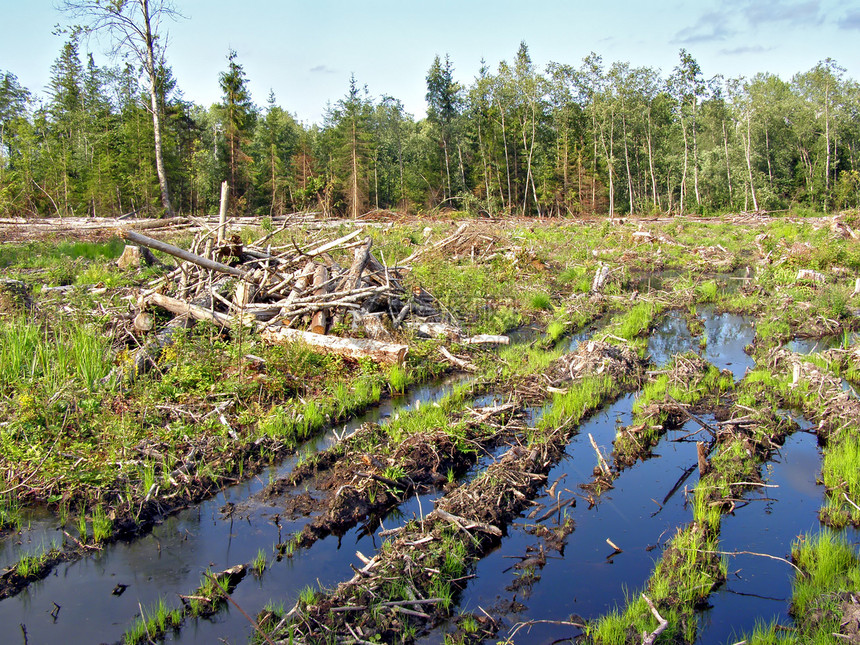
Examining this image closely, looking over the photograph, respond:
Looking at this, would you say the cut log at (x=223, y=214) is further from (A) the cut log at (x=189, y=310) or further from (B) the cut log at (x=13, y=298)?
(B) the cut log at (x=13, y=298)

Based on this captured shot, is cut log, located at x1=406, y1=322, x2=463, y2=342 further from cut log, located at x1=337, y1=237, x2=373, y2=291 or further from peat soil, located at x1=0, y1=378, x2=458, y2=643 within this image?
peat soil, located at x1=0, y1=378, x2=458, y2=643

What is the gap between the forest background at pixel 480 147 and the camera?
39.2 metres

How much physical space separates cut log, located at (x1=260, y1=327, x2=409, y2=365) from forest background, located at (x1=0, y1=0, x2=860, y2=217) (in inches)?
1167

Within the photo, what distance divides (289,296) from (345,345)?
73.2 inches

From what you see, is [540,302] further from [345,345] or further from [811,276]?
[811,276]

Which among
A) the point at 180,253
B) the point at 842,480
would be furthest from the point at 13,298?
the point at 842,480

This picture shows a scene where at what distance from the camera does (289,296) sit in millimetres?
10094

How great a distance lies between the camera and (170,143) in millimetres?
36594

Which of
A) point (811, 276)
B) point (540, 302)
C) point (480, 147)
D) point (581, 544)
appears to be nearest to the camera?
point (581, 544)

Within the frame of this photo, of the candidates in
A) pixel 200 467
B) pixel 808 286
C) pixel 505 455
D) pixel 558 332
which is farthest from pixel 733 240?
pixel 200 467

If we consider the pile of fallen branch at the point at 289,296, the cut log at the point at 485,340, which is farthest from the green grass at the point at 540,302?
the cut log at the point at 485,340

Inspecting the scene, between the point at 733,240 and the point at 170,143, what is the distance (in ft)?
106

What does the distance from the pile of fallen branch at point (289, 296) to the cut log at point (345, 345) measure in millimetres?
15

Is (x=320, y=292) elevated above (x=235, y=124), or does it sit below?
below
